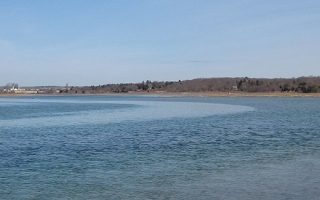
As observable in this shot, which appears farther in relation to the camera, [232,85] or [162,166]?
[232,85]

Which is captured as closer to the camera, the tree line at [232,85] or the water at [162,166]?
the water at [162,166]

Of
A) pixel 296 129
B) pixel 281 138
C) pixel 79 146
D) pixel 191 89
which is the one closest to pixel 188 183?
pixel 79 146

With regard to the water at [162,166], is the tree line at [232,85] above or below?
above

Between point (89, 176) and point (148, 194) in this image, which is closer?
point (148, 194)

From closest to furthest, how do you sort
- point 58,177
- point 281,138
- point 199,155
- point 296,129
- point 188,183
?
point 188,183, point 58,177, point 199,155, point 281,138, point 296,129

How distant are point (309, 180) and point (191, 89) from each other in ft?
479

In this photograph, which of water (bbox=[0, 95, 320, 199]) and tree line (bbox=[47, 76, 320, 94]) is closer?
water (bbox=[0, 95, 320, 199])

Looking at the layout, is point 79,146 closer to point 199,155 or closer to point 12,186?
point 199,155

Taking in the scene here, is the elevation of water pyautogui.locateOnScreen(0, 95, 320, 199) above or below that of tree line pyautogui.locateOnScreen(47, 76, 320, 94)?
below

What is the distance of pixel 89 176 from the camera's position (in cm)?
1216

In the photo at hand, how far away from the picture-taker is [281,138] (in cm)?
2044

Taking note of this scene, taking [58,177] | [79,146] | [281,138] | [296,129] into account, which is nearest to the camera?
[58,177]

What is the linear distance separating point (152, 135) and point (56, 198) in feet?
40.9

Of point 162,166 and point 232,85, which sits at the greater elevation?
point 232,85
